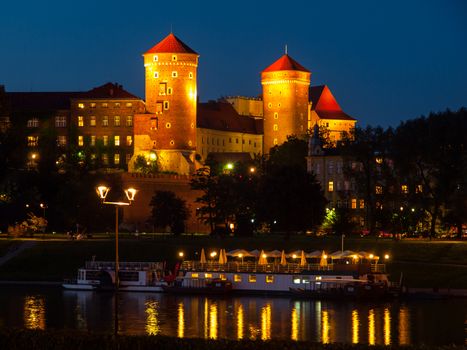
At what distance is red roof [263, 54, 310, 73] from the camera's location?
633 feet

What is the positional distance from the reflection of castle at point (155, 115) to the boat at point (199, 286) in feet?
187

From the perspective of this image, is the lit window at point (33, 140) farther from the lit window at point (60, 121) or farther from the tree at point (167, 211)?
the tree at point (167, 211)

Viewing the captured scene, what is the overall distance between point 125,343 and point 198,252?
172ft

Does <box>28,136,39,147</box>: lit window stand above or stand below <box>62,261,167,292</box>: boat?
above

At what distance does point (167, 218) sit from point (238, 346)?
83722 millimetres

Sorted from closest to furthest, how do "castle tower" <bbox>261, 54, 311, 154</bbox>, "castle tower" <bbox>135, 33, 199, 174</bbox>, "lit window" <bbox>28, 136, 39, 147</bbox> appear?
"lit window" <bbox>28, 136, 39, 147</bbox>
"castle tower" <bbox>135, 33, 199, 174</bbox>
"castle tower" <bbox>261, 54, 311, 154</bbox>

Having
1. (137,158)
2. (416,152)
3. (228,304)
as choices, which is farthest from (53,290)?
(137,158)

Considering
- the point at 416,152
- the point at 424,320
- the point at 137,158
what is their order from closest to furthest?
1. the point at 424,320
2. the point at 416,152
3. the point at 137,158

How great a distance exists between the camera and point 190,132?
164 m

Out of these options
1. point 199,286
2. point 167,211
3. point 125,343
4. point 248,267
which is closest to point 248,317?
point 199,286

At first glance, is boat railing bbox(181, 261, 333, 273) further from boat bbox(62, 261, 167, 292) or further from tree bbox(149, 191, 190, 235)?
tree bbox(149, 191, 190, 235)

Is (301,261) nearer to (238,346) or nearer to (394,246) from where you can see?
(394,246)

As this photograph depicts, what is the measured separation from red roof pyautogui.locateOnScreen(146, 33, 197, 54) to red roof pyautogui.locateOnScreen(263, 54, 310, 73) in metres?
29.9

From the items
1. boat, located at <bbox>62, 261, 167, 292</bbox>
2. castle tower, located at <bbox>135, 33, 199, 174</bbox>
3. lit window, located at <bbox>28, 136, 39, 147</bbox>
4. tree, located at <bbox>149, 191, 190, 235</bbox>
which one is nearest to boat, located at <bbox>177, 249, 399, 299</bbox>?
boat, located at <bbox>62, 261, 167, 292</bbox>
